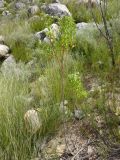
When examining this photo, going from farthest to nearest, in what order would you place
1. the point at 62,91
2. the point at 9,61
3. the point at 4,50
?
the point at 4,50 → the point at 9,61 → the point at 62,91

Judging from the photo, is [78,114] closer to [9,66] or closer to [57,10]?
[9,66]

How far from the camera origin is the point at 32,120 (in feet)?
10.9

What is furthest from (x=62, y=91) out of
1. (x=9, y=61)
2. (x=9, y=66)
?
(x=9, y=61)

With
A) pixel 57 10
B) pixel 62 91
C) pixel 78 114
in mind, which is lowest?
pixel 57 10

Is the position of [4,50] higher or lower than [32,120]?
lower

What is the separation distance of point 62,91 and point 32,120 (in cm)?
40

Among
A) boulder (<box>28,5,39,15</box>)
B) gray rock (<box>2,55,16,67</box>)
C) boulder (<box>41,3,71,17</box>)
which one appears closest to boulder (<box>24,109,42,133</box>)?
gray rock (<box>2,55,16,67</box>)

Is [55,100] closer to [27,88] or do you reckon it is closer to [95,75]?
[27,88]

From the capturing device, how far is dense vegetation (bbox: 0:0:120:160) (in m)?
3.14

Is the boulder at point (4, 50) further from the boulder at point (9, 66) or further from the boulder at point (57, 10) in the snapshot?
the boulder at point (57, 10)

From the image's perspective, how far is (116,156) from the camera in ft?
9.83

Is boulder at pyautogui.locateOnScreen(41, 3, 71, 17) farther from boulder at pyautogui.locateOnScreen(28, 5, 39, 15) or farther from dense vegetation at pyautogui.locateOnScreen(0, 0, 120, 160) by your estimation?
dense vegetation at pyautogui.locateOnScreen(0, 0, 120, 160)

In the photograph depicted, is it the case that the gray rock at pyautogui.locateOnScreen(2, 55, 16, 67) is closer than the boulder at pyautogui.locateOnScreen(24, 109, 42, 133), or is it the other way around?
the boulder at pyautogui.locateOnScreen(24, 109, 42, 133)

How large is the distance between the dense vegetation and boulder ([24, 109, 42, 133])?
0.8 inches
